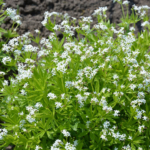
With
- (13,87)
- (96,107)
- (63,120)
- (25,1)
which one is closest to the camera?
(96,107)

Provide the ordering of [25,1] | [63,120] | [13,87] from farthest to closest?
[25,1] → [13,87] → [63,120]

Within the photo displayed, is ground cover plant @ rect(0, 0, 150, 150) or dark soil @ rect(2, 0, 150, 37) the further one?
dark soil @ rect(2, 0, 150, 37)

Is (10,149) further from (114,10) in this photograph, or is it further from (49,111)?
(114,10)

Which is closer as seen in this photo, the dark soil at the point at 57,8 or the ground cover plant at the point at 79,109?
the ground cover plant at the point at 79,109

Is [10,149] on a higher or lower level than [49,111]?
lower

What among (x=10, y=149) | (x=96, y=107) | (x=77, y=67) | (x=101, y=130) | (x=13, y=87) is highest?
(x=77, y=67)

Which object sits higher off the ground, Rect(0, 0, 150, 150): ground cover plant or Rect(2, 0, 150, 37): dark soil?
Rect(2, 0, 150, 37): dark soil

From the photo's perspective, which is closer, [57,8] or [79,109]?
[79,109]

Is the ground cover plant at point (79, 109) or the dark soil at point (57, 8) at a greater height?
the dark soil at point (57, 8)

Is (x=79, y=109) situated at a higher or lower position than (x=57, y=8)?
lower

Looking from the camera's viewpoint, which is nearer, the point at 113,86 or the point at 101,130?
the point at 101,130

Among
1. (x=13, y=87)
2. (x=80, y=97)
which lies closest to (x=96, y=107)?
(x=80, y=97)
